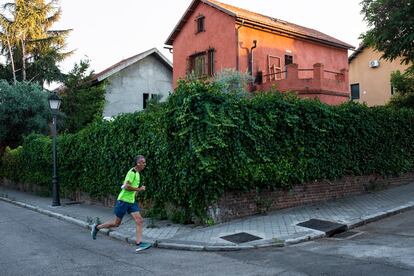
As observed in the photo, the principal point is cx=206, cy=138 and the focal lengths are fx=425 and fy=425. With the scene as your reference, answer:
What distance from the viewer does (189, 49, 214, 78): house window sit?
25.0 metres

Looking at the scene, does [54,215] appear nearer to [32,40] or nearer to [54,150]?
[54,150]

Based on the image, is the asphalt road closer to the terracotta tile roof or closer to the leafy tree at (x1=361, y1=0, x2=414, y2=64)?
the leafy tree at (x1=361, y1=0, x2=414, y2=64)

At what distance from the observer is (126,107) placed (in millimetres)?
31938

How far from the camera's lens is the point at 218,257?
7578 mm

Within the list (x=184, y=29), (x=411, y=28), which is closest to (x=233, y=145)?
(x=411, y=28)

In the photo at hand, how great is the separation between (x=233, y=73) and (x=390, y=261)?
15.1 metres

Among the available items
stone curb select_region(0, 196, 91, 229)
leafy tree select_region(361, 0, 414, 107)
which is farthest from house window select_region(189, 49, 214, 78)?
stone curb select_region(0, 196, 91, 229)

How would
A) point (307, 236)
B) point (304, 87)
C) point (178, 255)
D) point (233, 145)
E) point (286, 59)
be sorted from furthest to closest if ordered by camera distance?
point (286, 59), point (304, 87), point (233, 145), point (307, 236), point (178, 255)

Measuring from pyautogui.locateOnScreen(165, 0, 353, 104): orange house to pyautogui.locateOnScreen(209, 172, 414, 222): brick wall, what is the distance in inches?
313

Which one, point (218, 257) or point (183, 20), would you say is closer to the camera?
point (218, 257)

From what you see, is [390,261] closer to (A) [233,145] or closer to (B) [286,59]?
(A) [233,145]

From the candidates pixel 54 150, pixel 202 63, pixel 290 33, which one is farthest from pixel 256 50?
pixel 54 150

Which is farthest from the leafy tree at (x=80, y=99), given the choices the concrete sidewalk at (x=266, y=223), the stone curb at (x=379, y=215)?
the stone curb at (x=379, y=215)

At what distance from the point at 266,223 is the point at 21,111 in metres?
18.5
